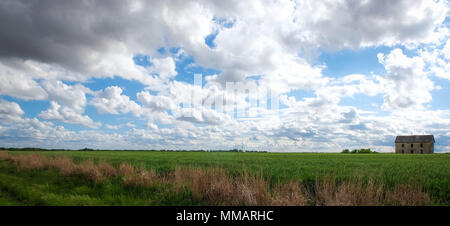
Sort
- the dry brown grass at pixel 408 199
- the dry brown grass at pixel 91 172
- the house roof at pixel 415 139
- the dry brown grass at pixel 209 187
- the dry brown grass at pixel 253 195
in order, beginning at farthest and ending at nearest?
the house roof at pixel 415 139, the dry brown grass at pixel 91 172, the dry brown grass at pixel 209 187, the dry brown grass at pixel 253 195, the dry brown grass at pixel 408 199

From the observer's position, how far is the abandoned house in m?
→ 113

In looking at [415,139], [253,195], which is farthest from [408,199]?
[415,139]

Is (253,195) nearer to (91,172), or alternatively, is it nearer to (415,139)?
(91,172)

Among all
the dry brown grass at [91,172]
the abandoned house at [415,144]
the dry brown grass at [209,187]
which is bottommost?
the abandoned house at [415,144]

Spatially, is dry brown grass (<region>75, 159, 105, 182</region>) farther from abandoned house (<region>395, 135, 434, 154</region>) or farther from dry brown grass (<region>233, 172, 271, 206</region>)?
abandoned house (<region>395, 135, 434, 154</region>)

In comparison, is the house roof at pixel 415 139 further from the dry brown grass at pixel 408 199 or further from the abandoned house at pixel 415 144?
the dry brown grass at pixel 408 199

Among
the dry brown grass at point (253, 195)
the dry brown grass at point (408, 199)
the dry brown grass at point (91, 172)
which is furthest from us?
the dry brown grass at point (91, 172)

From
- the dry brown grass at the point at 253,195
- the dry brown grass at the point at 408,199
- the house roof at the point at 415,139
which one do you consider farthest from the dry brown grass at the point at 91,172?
the house roof at the point at 415,139

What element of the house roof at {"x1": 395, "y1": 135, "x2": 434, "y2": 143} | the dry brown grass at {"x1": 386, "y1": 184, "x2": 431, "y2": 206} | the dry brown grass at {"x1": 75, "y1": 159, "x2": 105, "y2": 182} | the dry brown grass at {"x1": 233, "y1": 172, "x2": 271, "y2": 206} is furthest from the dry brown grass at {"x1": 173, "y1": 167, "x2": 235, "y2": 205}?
the house roof at {"x1": 395, "y1": 135, "x2": 434, "y2": 143}

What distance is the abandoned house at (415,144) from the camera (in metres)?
113

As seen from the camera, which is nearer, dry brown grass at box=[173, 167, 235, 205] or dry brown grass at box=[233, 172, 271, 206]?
dry brown grass at box=[233, 172, 271, 206]
